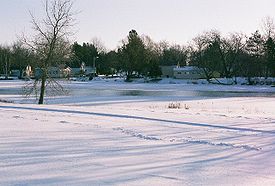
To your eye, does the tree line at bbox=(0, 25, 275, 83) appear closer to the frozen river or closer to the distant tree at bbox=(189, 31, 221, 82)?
the distant tree at bbox=(189, 31, 221, 82)

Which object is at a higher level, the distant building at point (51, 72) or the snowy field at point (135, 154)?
the distant building at point (51, 72)

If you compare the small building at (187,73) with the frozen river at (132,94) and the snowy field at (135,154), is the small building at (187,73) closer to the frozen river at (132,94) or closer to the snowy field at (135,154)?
the frozen river at (132,94)

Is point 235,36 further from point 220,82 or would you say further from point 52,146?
point 52,146

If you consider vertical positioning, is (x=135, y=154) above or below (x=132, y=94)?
above

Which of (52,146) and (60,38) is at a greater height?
(60,38)

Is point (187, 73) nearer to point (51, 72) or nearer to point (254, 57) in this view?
point (254, 57)

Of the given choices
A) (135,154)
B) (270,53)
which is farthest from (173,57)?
(135,154)

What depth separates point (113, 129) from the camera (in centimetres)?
1267

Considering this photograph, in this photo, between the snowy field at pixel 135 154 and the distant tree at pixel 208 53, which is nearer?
the snowy field at pixel 135 154

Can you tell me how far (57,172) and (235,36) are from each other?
298ft

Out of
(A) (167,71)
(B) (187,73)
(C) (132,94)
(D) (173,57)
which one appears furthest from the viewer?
(D) (173,57)

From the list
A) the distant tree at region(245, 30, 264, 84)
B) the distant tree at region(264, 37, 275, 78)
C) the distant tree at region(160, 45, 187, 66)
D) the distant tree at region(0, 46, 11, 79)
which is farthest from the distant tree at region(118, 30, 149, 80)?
the distant tree at region(0, 46, 11, 79)

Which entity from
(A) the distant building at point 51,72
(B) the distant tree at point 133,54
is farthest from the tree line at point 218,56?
(A) the distant building at point 51,72

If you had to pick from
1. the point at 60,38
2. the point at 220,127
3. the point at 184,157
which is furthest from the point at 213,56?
the point at 184,157
